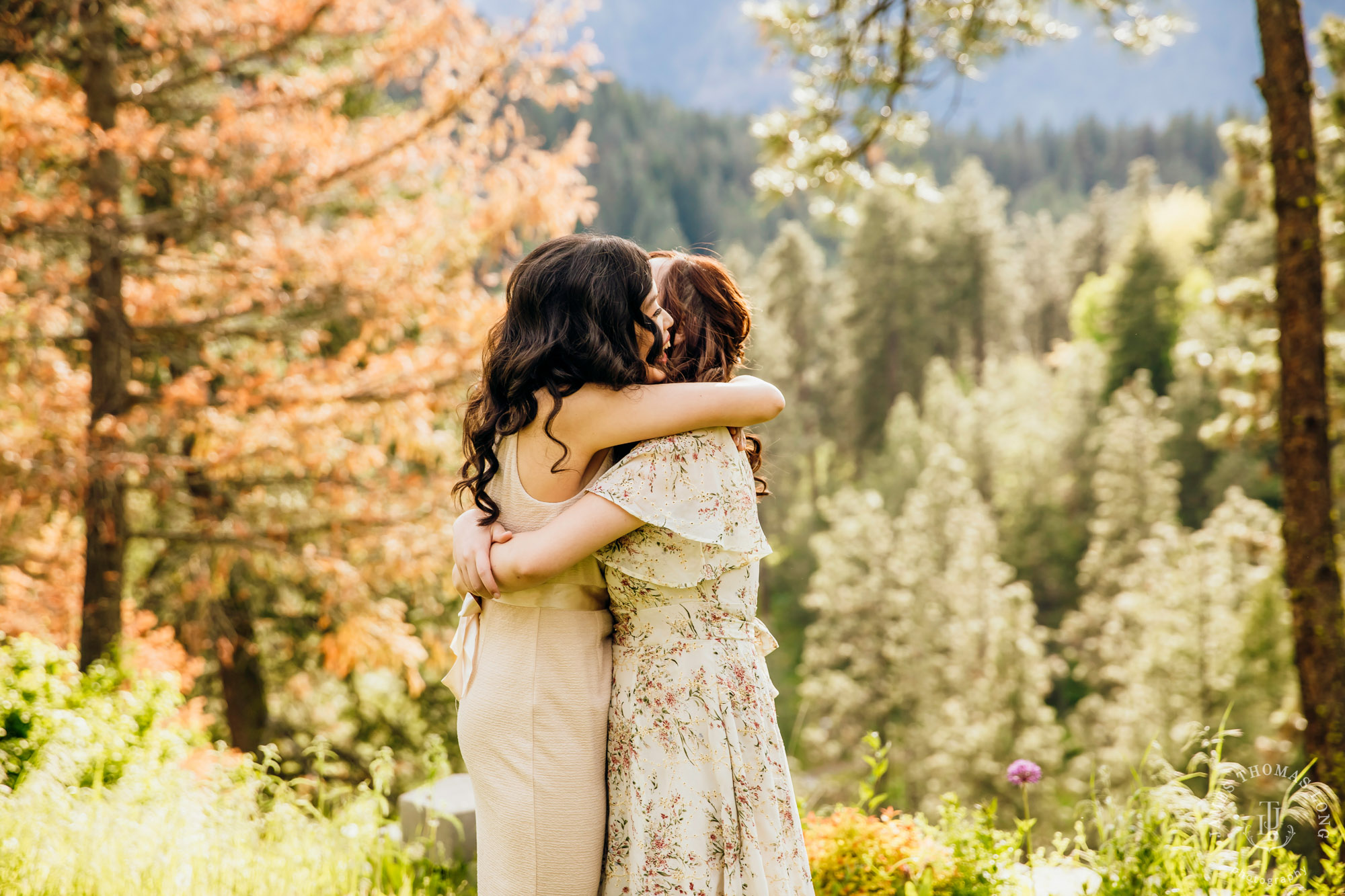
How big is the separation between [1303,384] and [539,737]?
3.91m

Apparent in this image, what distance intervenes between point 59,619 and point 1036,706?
71.0 ft

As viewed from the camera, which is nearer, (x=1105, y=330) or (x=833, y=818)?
(x=833, y=818)

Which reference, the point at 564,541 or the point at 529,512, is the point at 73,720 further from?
the point at 564,541

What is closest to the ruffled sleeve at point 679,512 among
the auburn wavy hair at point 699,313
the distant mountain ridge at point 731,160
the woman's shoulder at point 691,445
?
the woman's shoulder at point 691,445

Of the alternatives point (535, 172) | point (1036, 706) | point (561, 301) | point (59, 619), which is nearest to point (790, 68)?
point (535, 172)

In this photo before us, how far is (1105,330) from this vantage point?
35.4 metres

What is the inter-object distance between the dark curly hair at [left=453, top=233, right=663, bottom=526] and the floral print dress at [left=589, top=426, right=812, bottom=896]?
19 cm

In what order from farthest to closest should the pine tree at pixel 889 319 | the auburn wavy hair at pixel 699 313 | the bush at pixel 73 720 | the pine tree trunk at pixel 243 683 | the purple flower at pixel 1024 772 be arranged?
the pine tree at pixel 889 319 < the pine tree trunk at pixel 243 683 < the bush at pixel 73 720 < the purple flower at pixel 1024 772 < the auburn wavy hair at pixel 699 313

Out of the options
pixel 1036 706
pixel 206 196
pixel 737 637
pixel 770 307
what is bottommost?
pixel 1036 706

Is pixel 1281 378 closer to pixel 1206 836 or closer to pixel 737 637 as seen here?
pixel 1206 836

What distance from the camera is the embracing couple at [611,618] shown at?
172 cm

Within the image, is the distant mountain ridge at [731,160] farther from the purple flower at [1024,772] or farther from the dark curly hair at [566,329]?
the dark curly hair at [566,329]

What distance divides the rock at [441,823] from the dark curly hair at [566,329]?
1680 mm

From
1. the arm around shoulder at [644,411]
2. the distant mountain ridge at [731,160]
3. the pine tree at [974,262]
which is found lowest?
the arm around shoulder at [644,411]
